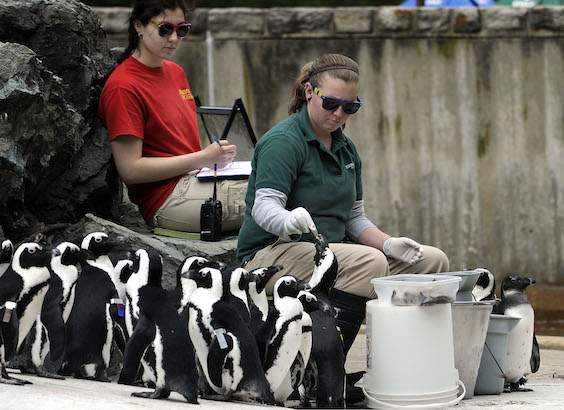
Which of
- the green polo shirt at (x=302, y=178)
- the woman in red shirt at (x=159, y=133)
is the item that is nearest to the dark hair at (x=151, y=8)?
the woman in red shirt at (x=159, y=133)

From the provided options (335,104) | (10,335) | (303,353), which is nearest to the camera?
(10,335)

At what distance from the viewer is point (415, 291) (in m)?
3.66

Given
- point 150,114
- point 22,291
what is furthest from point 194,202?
point 22,291

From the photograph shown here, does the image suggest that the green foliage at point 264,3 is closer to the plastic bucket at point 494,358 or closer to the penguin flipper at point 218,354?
the plastic bucket at point 494,358

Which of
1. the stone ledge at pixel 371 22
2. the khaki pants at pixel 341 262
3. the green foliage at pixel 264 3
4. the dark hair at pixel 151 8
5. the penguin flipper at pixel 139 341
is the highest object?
the green foliage at pixel 264 3

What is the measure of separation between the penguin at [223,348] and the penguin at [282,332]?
0.09 metres

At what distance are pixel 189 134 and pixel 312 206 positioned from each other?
53.2 inches

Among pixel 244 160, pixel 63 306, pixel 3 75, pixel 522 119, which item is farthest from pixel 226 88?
pixel 63 306

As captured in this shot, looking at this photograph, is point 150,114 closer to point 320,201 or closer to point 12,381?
point 320,201

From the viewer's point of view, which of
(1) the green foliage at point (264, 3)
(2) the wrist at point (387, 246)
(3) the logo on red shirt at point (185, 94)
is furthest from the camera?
(1) the green foliage at point (264, 3)

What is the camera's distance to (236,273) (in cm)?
373

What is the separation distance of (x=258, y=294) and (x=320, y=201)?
0.50 meters

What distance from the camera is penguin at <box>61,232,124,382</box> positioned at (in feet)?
12.9

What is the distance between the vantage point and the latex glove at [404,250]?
413cm
